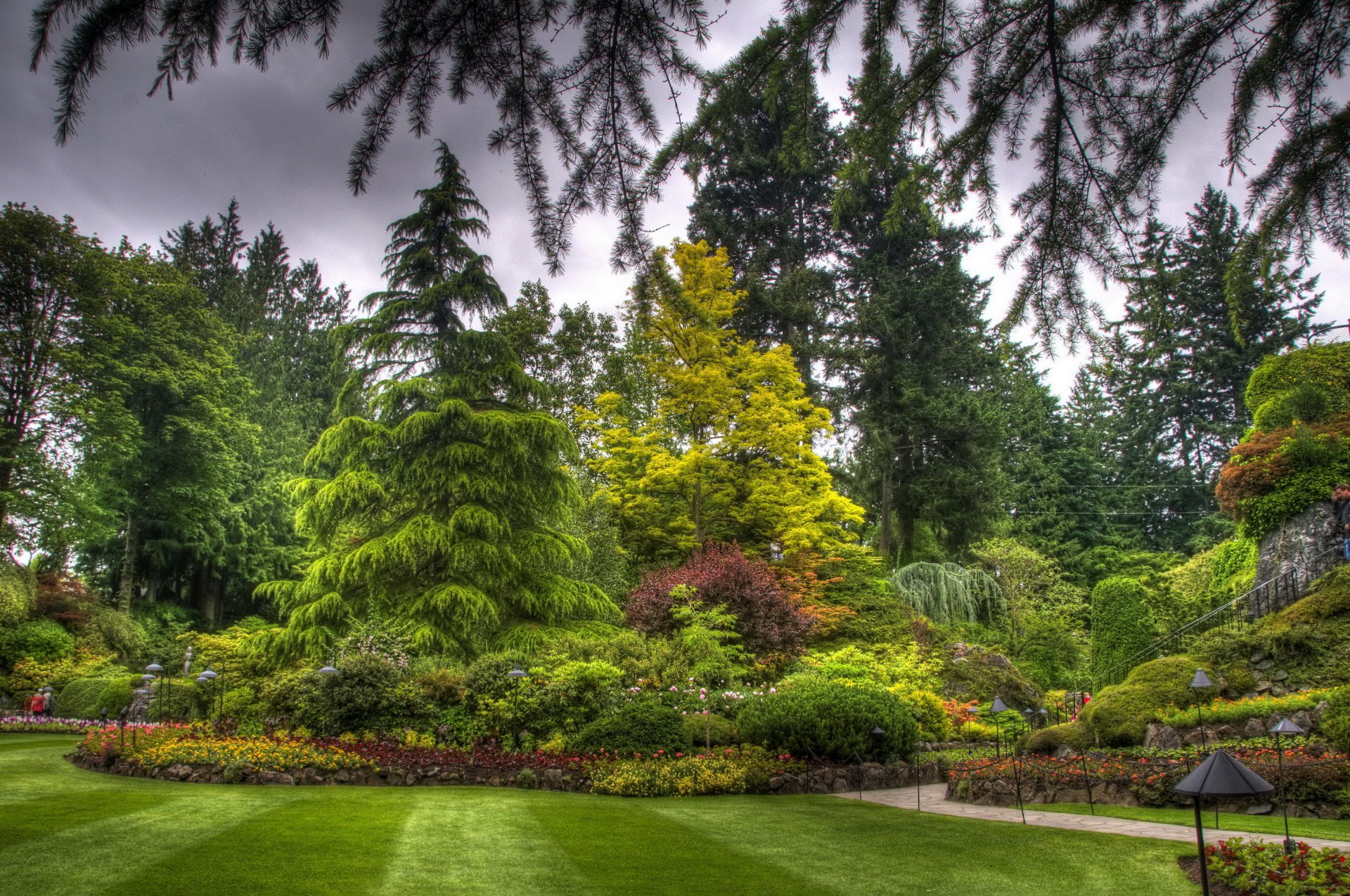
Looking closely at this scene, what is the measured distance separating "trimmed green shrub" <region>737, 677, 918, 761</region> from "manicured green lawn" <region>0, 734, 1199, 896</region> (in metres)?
1.99

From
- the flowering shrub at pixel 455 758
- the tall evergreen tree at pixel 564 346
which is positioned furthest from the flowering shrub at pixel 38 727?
the tall evergreen tree at pixel 564 346

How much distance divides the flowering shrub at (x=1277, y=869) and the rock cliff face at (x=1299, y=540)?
10.7 metres

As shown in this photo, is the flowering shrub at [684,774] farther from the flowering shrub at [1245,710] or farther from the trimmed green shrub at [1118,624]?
the trimmed green shrub at [1118,624]

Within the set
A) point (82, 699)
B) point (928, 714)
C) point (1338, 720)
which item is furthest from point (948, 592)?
point (82, 699)

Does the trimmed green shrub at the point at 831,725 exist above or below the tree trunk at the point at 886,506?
Result: below

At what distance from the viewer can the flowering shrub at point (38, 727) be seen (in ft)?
47.2

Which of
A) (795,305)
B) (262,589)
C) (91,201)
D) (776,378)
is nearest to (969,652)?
(776,378)

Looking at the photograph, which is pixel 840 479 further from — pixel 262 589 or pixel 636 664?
pixel 262 589

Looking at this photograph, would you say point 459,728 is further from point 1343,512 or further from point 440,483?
point 1343,512

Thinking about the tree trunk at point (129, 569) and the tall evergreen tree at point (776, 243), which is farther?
the tall evergreen tree at point (776, 243)

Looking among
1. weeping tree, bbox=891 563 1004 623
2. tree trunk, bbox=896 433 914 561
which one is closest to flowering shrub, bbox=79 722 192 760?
weeping tree, bbox=891 563 1004 623

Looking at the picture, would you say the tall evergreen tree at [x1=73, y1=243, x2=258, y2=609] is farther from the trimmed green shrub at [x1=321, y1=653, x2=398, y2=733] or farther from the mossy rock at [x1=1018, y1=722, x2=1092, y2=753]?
the mossy rock at [x1=1018, y1=722, x2=1092, y2=753]

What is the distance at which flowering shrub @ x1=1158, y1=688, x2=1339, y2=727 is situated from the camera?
9570mm

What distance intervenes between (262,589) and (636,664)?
8.55 meters
